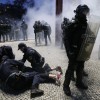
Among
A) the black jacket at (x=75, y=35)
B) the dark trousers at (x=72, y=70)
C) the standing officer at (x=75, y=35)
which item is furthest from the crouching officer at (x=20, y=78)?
the black jacket at (x=75, y=35)

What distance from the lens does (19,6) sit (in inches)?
1179

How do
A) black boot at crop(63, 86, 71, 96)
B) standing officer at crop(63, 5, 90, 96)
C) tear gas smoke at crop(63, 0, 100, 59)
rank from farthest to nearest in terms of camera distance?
1. tear gas smoke at crop(63, 0, 100, 59)
2. black boot at crop(63, 86, 71, 96)
3. standing officer at crop(63, 5, 90, 96)

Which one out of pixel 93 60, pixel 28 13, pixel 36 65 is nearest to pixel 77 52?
pixel 36 65

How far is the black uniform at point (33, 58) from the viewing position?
21.8 feet

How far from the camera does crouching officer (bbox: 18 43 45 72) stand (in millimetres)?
6555

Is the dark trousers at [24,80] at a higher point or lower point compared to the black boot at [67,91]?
higher

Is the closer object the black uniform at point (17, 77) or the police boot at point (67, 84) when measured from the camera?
the police boot at point (67, 84)

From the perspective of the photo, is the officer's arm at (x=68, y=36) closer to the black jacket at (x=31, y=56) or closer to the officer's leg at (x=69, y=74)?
the officer's leg at (x=69, y=74)

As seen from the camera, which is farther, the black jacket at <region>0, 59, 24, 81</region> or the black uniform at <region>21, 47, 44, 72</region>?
the black uniform at <region>21, 47, 44, 72</region>

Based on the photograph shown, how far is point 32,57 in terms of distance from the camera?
22.0 ft

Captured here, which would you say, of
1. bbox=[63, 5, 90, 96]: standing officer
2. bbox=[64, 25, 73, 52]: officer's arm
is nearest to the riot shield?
bbox=[63, 5, 90, 96]: standing officer

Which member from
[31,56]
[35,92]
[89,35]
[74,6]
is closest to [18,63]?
[31,56]

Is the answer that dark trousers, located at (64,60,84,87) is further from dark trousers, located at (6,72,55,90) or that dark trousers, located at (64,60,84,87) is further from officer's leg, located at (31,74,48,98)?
dark trousers, located at (6,72,55,90)

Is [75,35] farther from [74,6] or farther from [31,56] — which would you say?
[74,6]
